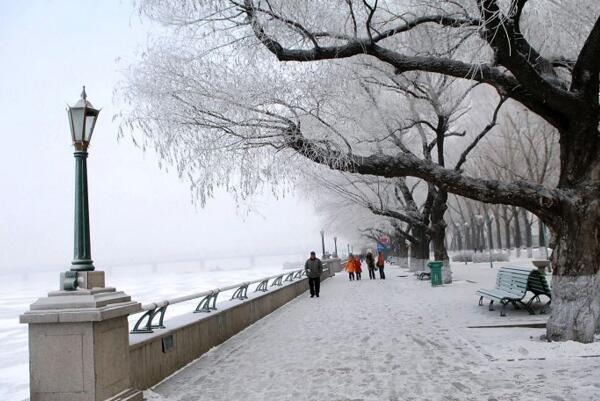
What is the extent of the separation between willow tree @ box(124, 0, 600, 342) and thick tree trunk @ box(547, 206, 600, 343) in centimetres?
2

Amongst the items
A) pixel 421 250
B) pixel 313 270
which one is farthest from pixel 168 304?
pixel 421 250

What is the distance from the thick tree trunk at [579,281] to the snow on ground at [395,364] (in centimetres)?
37

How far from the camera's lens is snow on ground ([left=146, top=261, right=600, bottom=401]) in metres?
Answer: 6.67

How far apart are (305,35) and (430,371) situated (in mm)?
5204

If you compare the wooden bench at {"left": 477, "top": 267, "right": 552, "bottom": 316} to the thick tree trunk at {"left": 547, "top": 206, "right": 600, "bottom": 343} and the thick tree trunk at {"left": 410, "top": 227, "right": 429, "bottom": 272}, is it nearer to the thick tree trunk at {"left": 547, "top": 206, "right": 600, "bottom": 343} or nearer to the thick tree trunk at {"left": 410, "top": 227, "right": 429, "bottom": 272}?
the thick tree trunk at {"left": 547, "top": 206, "right": 600, "bottom": 343}

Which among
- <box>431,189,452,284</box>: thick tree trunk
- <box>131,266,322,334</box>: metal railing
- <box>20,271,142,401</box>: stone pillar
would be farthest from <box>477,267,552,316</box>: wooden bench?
<box>431,189,452,284</box>: thick tree trunk

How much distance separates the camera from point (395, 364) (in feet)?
26.9

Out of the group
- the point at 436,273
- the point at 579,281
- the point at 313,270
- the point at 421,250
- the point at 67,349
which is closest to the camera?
the point at 67,349

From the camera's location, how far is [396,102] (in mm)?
21625

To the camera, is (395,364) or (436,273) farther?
(436,273)

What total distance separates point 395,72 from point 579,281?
14.6 feet

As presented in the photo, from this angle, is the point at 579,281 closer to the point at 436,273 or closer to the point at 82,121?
the point at 82,121

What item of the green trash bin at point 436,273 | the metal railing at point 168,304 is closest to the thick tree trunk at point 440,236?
the green trash bin at point 436,273

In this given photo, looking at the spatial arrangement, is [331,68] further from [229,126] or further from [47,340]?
[47,340]
